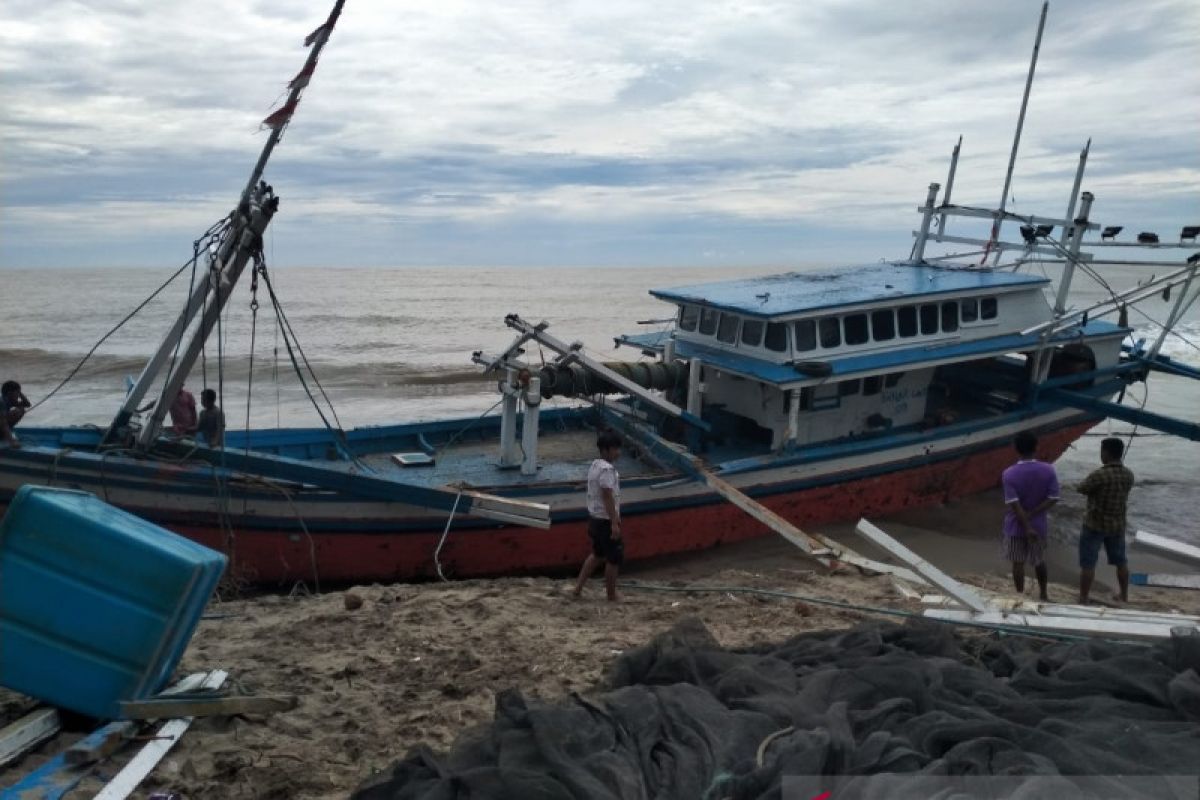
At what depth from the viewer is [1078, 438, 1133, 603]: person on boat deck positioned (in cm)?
787

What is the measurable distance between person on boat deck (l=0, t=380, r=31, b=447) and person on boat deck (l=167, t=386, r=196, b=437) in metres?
1.53

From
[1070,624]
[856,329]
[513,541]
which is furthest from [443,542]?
[1070,624]

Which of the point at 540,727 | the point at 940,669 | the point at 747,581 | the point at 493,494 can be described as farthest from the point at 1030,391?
the point at 540,727

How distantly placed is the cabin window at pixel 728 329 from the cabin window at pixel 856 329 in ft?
4.60

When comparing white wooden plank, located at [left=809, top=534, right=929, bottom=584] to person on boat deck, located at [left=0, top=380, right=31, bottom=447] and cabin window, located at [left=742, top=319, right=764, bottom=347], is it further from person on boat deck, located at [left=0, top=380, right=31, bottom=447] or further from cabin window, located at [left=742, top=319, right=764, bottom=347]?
person on boat deck, located at [left=0, top=380, right=31, bottom=447]

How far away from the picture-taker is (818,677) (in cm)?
468

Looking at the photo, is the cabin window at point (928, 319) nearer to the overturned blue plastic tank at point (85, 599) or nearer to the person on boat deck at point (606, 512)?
the person on boat deck at point (606, 512)

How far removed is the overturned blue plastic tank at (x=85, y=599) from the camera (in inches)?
172

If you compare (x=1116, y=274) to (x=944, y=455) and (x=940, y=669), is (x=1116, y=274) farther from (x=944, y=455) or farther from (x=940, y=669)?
(x=940, y=669)

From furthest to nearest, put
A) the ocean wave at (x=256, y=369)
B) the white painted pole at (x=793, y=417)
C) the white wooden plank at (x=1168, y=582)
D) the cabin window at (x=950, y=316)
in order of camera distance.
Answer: the ocean wave at (x=256, y=369)
the cabin window at (x=950, y=316)
the white painted pole at (x=793, y=417)
the white wooden plank at (x=1168, y=582)

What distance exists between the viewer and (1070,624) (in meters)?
6.13

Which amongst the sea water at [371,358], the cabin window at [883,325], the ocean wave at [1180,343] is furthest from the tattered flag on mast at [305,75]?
the ocean wave at [1180,343]

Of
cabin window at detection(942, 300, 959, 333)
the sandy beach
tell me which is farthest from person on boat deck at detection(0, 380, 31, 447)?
cabin window at detection(942, 300, 959, 333)

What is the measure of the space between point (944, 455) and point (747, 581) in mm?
5758
